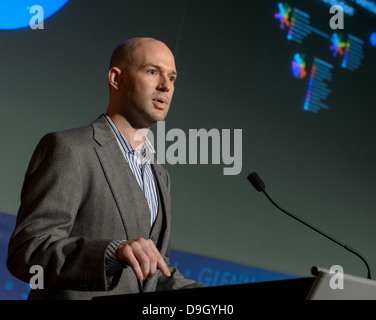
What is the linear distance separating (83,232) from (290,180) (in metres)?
2.23

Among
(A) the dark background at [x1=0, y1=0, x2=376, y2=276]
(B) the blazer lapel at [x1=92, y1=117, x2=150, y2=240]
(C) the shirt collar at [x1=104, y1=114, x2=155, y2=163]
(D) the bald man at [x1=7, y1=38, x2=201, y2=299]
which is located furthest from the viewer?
(A) the dark background at [x1=0, y1=0, x2=376, y2=276]

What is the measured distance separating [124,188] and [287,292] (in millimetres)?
759

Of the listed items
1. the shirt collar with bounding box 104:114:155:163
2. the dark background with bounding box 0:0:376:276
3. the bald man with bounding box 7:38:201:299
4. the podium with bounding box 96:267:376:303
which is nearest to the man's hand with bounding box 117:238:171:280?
the bald man with bounding box 7:38:201:299

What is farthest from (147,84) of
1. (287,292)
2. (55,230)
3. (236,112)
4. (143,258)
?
(236,112)

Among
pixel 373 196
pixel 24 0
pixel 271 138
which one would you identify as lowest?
pixel 373 196

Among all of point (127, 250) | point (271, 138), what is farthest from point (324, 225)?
point (127, 250)

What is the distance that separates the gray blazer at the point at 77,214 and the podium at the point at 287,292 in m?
0.33

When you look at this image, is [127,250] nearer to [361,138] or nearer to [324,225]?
[324,225]

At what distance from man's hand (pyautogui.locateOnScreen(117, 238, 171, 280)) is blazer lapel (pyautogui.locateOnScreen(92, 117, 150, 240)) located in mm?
392

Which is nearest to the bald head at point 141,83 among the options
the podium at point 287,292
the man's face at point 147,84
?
the man's face at point 147,84

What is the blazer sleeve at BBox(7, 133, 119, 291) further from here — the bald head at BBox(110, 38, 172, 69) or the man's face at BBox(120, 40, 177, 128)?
the bald head at BBox(110, 38, 172, 69)

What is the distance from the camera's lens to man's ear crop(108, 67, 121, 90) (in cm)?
187

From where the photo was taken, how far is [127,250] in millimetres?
1170

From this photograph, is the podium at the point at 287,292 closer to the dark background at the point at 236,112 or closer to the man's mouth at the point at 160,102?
the man's mouth at the point at 160,102
